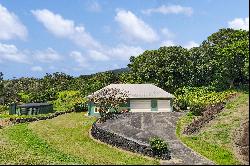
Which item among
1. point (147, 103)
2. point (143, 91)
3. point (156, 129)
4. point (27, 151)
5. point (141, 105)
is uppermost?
point (143, 91)

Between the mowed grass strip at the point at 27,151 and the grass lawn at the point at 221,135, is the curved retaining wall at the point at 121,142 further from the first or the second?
the mowed grass strip at the point at 27,151

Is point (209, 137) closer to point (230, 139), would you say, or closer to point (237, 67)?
point (230, 139)

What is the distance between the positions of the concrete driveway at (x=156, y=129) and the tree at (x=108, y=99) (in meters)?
2.30

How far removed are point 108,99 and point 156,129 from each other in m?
12.5

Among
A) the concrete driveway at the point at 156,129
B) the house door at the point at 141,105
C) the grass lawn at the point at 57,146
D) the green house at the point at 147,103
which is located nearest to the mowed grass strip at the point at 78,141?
the grass lawn at the point at 57,146

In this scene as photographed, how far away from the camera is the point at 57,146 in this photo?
129ft

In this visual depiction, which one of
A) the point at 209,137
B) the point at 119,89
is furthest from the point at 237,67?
the point at 209,137

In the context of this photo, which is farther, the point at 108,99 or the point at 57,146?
the point at 108,99

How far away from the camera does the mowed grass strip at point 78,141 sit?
32875mm

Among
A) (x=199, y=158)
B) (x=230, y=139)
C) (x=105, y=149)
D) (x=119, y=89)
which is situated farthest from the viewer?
(x=119, y=89)

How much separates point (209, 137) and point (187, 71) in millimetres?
35963

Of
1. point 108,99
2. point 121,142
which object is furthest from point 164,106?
point 121,142

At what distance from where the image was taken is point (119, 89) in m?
57.6

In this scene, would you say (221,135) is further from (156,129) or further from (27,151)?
(27,151)
